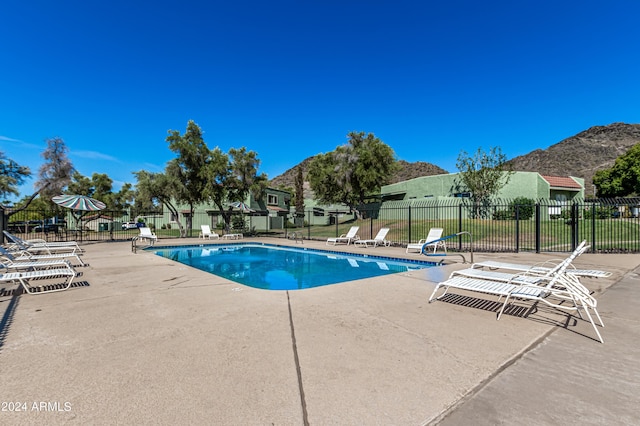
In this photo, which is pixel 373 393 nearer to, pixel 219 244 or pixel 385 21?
pixel 219 244

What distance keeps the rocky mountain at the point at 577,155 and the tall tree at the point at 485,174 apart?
4676cm

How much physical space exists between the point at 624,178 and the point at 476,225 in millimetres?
36466

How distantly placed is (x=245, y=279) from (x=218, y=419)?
6757 mm

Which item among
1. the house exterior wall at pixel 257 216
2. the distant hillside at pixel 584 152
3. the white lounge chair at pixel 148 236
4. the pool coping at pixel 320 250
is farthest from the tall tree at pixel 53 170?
the distant hillside at pixel 584 152

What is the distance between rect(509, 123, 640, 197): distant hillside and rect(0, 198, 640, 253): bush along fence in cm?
5868

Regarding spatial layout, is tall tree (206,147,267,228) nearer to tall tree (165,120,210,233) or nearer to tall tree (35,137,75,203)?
tall tree (165,120,210,233)

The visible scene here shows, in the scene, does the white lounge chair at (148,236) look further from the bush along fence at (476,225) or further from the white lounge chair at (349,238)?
the white lounge chair at (349,238)

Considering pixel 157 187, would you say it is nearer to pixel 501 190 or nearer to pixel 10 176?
pixel 10 176

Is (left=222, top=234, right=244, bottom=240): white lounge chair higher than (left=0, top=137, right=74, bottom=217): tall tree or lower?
lower

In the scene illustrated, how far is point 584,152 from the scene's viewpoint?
261ft

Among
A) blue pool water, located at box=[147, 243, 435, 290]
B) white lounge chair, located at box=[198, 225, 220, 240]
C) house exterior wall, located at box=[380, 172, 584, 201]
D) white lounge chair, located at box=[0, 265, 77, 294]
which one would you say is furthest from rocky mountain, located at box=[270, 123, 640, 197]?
white lounge chair, located at box=[0, 265, 77, 294]

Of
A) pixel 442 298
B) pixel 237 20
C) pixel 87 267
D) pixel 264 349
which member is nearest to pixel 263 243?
pixel 87 267

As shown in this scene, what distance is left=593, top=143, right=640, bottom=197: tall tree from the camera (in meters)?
36.3

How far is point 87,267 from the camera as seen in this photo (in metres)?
7.54
